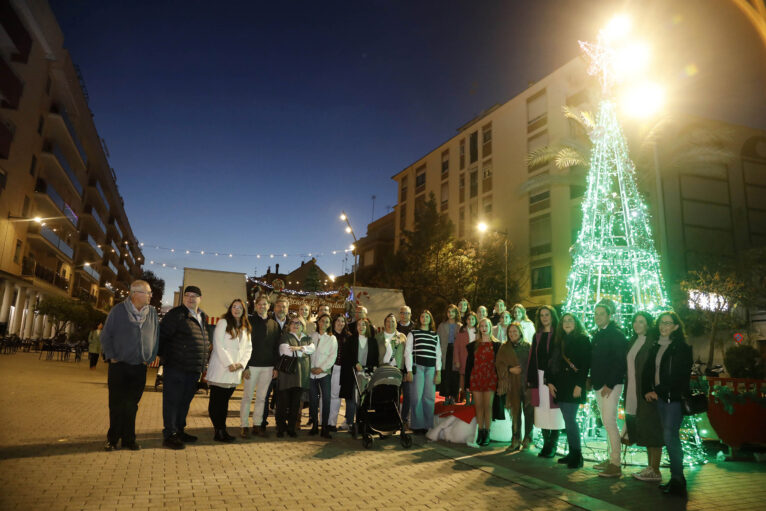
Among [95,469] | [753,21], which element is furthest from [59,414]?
[753,21]

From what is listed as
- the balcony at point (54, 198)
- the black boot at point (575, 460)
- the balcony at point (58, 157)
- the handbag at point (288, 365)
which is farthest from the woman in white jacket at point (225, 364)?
the balcony at point (58, 157)

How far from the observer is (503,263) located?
1225 inches

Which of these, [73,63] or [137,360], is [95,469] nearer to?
[137,360]

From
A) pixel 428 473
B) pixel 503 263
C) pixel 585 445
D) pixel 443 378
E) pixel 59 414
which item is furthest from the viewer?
pixel 503 263

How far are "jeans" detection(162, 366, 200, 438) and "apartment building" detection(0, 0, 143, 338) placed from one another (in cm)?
2852

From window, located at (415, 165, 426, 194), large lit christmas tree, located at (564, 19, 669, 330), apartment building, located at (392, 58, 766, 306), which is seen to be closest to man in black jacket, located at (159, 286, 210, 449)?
large lit christmas tree, located at (564, 19, 669, 330)

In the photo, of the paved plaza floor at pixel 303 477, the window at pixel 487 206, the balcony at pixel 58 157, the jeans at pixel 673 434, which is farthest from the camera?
the balcony at pixel 58 157

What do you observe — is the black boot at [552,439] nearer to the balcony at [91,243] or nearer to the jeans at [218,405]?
the jeans at [218,405]

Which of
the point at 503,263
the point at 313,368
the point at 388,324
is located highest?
the point at 503,263

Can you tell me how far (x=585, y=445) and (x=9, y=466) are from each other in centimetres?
807

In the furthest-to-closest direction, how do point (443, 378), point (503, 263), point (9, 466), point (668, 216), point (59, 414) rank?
1. point (503, 263)
2. point (668, 216)
3. point (443, 378)
4. point (59, 414)
5. point (9, 466)

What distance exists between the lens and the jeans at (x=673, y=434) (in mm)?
5773

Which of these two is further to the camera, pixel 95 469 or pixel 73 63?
pixel 73 63

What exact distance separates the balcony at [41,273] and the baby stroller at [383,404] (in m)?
39.2
